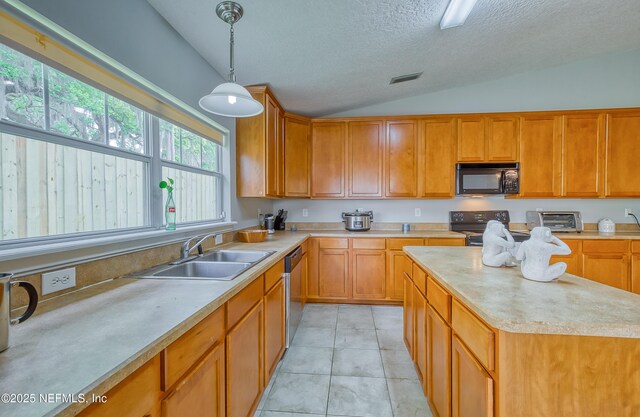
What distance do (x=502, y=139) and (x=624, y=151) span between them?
1368 mm

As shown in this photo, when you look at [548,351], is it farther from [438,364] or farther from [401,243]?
[401,243]

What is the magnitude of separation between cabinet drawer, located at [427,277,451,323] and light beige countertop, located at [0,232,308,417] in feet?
3.18

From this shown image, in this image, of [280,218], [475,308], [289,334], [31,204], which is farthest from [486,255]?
[280,218]

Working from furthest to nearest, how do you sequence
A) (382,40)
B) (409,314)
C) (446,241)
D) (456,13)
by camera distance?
(446,241) < (382,40) < (409,314) < (456,13)

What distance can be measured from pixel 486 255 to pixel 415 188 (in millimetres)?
2033

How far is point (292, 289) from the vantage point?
2250 millimetres

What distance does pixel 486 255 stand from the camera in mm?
1442

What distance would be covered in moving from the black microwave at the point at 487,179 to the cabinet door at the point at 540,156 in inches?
5.5

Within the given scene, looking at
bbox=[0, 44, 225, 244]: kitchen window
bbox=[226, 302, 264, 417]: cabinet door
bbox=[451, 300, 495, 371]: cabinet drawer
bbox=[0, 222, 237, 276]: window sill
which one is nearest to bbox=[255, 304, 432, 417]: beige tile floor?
bbox=[226, 302, 264, 417]: cabinet door

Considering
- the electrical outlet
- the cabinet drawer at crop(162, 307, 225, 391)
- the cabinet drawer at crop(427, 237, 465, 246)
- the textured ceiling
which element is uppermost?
the textured ceiling

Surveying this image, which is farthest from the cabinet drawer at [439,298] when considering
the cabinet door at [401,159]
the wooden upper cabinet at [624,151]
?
the wooden upper cabinet at [624,151]

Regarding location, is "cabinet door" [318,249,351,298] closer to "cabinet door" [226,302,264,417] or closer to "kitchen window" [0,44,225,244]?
"cabinet door" [226,302,264,417]

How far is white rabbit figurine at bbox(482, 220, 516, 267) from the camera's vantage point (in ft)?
4.40

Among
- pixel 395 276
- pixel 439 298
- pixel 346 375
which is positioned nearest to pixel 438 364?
pixel 439 298
